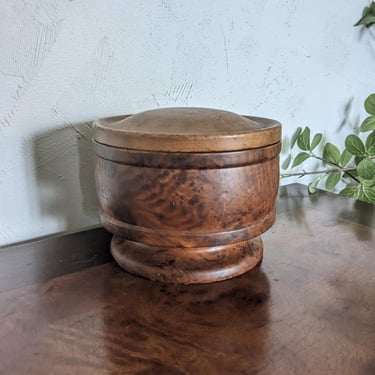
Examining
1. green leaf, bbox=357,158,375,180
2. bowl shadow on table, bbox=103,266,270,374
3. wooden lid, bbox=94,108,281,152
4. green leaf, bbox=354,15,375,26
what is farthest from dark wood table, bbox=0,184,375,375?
green leaf, bbox=354,15,375,26

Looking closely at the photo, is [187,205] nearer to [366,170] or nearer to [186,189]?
[186,189]

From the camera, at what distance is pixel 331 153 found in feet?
3.40

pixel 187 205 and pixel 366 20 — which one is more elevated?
pixel 366 20

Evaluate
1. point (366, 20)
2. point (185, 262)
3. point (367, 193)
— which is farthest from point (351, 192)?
point (185, 262)

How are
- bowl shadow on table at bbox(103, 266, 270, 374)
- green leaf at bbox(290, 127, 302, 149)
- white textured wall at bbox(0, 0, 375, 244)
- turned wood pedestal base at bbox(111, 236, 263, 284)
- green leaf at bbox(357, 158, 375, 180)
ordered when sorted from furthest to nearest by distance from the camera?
green leaf at bbox(290, 127, 302, 149)
green leaf at bbox(357, 158, 375, 180)
white textured wall at bbox(0, 0, 375, 244)
turned wood pedestal base at bbox(111, 236, 263, 284)
bowl shadow on table at bbox(103, 266, 270, 374)

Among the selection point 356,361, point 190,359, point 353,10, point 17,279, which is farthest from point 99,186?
point 353,10

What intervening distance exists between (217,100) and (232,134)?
15.4 inches

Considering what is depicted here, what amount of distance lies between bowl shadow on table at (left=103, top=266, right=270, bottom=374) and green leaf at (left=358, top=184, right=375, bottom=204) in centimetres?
51

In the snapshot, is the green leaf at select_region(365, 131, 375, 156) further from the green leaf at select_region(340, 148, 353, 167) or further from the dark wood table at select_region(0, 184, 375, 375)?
the dark wood table at select_region(0, 184, 375, 375)

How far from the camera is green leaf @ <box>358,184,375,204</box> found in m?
0.99

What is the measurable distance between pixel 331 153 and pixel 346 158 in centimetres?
5

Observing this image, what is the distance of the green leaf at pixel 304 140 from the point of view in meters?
0.99

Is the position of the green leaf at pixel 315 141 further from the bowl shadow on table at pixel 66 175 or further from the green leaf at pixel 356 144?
the bowl shadow on table at pixel 66 175

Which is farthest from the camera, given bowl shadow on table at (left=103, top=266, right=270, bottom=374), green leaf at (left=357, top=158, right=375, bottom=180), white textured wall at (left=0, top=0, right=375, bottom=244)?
green leaf at (left=357, top=158, right=375, bottom=180)
